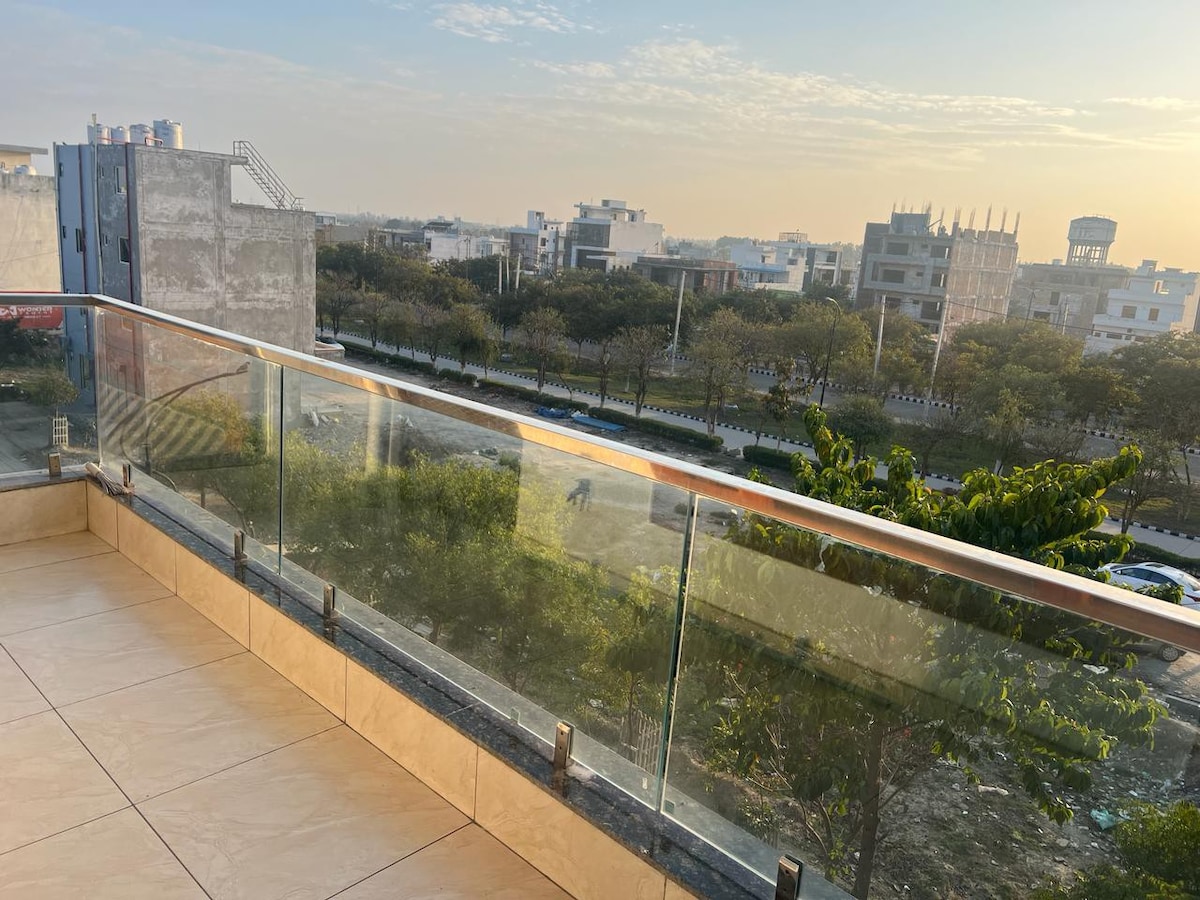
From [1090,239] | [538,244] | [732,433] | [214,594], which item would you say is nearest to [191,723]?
[214,594]

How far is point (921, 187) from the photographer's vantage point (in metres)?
52.6

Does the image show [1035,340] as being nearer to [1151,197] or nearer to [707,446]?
[707,446]

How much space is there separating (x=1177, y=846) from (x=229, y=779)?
193 cm

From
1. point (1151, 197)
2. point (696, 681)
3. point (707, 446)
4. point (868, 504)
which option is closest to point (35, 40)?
point (707, 446)

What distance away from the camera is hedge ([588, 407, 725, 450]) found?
111 feet

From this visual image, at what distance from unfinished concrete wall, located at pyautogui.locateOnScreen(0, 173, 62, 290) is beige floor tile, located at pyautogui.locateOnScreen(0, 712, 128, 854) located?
128ft

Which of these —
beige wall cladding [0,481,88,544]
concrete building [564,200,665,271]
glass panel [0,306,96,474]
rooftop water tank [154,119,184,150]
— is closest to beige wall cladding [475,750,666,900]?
beige wall cladding [0,481,88,544]

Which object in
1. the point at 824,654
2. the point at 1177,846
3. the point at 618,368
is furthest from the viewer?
the point at 618,368

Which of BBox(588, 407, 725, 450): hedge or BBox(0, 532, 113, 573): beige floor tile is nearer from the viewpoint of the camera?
BBox(0, 532, 113, 573): beige floor tile

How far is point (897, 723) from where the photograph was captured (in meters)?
1.33

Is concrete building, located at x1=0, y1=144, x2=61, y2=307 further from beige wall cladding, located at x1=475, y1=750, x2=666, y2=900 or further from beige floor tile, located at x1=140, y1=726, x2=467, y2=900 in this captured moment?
beige wall cladding, located at x1=475, y1=750, x2=666, y2=900

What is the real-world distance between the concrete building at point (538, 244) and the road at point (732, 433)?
7.10 metres

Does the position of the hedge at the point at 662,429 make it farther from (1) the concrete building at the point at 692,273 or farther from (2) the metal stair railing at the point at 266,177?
(2) the metal stair railing at the point at 266,177

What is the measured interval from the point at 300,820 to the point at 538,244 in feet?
163
